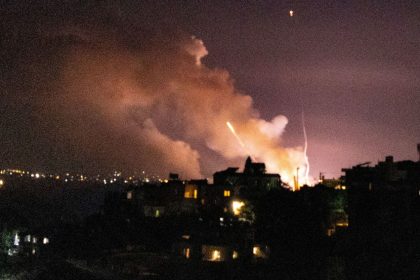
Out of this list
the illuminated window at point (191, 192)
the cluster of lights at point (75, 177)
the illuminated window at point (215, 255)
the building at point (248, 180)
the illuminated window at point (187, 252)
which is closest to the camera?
the illuminated window at point (215, 255)

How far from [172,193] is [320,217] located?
22.3 metres

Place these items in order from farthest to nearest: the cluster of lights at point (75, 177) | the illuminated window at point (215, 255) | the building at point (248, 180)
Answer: the cluster of lights at point (75, 177) < the building at point (248, 180) < the illuminated window at point (215, 255)

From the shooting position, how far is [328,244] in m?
20.9

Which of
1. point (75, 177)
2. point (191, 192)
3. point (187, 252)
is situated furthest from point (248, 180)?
point (75, 177)

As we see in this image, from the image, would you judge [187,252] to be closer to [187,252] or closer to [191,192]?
[187,252]

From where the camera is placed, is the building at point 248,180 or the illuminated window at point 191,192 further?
the illuminated window at point 191,192

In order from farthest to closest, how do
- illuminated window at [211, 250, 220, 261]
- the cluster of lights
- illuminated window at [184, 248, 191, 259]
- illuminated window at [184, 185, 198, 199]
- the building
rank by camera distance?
the cluster of lights < illuminated window at [184, 185, 198, 199] < the building < illuminated window at [184, 248, 191, 259] < illuminated window at [211, 250, 220, 261]

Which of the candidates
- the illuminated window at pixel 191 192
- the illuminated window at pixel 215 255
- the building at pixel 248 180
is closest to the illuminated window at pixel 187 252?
the illuminated window at pixel 215 255

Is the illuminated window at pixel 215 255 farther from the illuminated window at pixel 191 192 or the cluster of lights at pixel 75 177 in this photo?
the cluster of lights at pixel 75 177

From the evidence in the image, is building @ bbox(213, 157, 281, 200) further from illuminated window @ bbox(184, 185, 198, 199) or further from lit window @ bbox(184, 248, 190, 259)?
lit window @ bbox(184, 248, 190, 259)

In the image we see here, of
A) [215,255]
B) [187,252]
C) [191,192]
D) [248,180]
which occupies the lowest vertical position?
[215,255]

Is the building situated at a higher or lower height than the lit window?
higher

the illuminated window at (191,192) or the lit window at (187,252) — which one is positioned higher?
the illuminated window at (191,192)

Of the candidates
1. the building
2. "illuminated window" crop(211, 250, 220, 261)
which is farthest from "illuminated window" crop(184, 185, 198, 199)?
"illuminated window" crop(211, 250, 220, 261)
